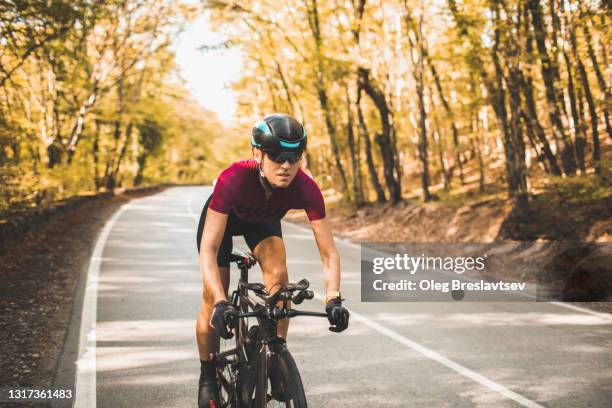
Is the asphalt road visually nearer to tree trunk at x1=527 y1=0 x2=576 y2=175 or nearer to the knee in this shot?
the knee

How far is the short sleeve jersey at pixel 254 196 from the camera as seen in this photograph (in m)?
3.46

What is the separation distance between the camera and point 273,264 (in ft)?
12.3

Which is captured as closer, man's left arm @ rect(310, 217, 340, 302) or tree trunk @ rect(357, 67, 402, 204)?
man's left arm @ rect(310, 217, 340, 302)

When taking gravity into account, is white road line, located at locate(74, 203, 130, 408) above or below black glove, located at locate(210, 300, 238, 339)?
below

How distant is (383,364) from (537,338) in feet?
6.85

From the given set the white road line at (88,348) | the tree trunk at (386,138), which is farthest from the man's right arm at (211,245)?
the tree trunk at (386,138)

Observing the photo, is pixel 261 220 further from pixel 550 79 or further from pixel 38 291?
pixel 550 79

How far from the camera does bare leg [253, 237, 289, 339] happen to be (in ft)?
12.2

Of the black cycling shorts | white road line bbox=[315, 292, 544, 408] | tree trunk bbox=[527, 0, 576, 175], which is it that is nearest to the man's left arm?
the black cycling shorts

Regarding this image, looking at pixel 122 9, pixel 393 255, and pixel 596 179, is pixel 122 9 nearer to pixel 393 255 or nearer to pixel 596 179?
pixel 393 255

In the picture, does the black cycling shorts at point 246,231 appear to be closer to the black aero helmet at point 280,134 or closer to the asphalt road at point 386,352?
the black aero helmet at point 280,134

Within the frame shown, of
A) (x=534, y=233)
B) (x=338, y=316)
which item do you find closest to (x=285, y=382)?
(x=338, y=316)

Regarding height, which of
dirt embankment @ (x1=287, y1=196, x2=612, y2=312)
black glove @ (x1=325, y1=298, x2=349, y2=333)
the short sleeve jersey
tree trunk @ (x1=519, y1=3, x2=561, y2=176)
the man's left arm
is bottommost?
dirt embankment @ (x1=287, y1=196, x2=612, y2=312)

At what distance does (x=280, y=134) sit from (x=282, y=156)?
135 millimetres
